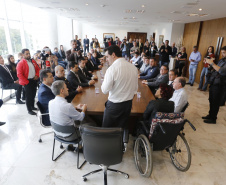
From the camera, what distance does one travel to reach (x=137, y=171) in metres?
2.28

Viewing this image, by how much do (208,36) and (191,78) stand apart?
185 cm

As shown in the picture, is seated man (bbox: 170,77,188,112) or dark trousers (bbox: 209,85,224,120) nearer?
seated man (bbox: 170,77,188,112)

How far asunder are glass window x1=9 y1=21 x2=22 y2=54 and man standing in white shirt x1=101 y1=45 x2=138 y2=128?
224 inches

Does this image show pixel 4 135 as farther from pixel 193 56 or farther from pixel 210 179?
pixel 193 56

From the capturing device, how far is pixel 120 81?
76.9 inches

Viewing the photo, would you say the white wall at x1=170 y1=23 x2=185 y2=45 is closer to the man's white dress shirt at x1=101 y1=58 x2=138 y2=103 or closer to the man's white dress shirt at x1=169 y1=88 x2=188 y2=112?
the man's white dress shirt at x1=169 y1=88 x2=188 y2=112

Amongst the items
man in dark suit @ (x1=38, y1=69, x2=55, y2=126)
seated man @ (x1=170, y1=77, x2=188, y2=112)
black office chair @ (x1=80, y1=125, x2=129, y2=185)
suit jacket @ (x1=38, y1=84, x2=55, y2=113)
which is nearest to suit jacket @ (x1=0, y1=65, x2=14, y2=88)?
man in dark suit @ (x1=38, y1=69, x2=55, y2=126)

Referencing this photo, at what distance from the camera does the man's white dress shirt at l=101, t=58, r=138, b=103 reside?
1.93m

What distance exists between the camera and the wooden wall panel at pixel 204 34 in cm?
600

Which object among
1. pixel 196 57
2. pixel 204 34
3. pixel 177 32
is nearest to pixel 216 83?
pixel 196 57

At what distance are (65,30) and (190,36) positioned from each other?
7.41m

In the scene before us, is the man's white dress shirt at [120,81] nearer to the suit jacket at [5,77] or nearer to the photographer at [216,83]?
the photographer at [216,83]

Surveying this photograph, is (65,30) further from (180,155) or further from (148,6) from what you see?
(180,155)

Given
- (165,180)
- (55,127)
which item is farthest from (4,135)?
(165,180)
